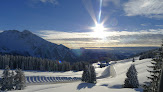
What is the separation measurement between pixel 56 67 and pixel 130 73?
79579 mm

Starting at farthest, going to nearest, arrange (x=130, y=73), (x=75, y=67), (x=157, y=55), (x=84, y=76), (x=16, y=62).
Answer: (x=75, y=67), (x=16, y=62), (x=84, y=76), (x=130, y=73), (x=157, y=55)

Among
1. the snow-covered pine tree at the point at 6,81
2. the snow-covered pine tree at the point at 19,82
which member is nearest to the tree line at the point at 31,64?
the snow-covered pine tree at the point at 19,82

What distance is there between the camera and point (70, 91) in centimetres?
2505

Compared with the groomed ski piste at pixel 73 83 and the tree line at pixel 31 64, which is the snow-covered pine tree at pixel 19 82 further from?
the tree line at pixel 31 64

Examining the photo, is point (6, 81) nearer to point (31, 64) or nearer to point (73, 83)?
point (73, 83)

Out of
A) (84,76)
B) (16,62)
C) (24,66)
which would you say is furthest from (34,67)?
(84,76)

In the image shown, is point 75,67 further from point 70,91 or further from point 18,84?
point 70,91

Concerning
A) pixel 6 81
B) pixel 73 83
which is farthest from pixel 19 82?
pixel 73 83

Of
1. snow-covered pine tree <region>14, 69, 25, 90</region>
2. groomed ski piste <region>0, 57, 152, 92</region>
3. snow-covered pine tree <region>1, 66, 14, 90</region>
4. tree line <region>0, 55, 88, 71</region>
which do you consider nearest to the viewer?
groomed ski piste <region>0, 57, 152, 92</region>

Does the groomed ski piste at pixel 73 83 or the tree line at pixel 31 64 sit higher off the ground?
the tree line at pixel 31 64

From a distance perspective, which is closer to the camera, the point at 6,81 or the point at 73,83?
the point at 6,81

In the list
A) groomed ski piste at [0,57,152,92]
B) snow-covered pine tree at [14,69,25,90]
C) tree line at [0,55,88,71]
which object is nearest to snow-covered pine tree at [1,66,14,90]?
snow-covered pine tree at [14,69,25,90]

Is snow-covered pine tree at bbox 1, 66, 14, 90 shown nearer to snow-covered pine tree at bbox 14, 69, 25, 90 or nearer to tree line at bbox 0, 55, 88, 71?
snow-covered pine tree at bbox 14, 69, 25, 90

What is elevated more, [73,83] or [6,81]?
[6,81]
